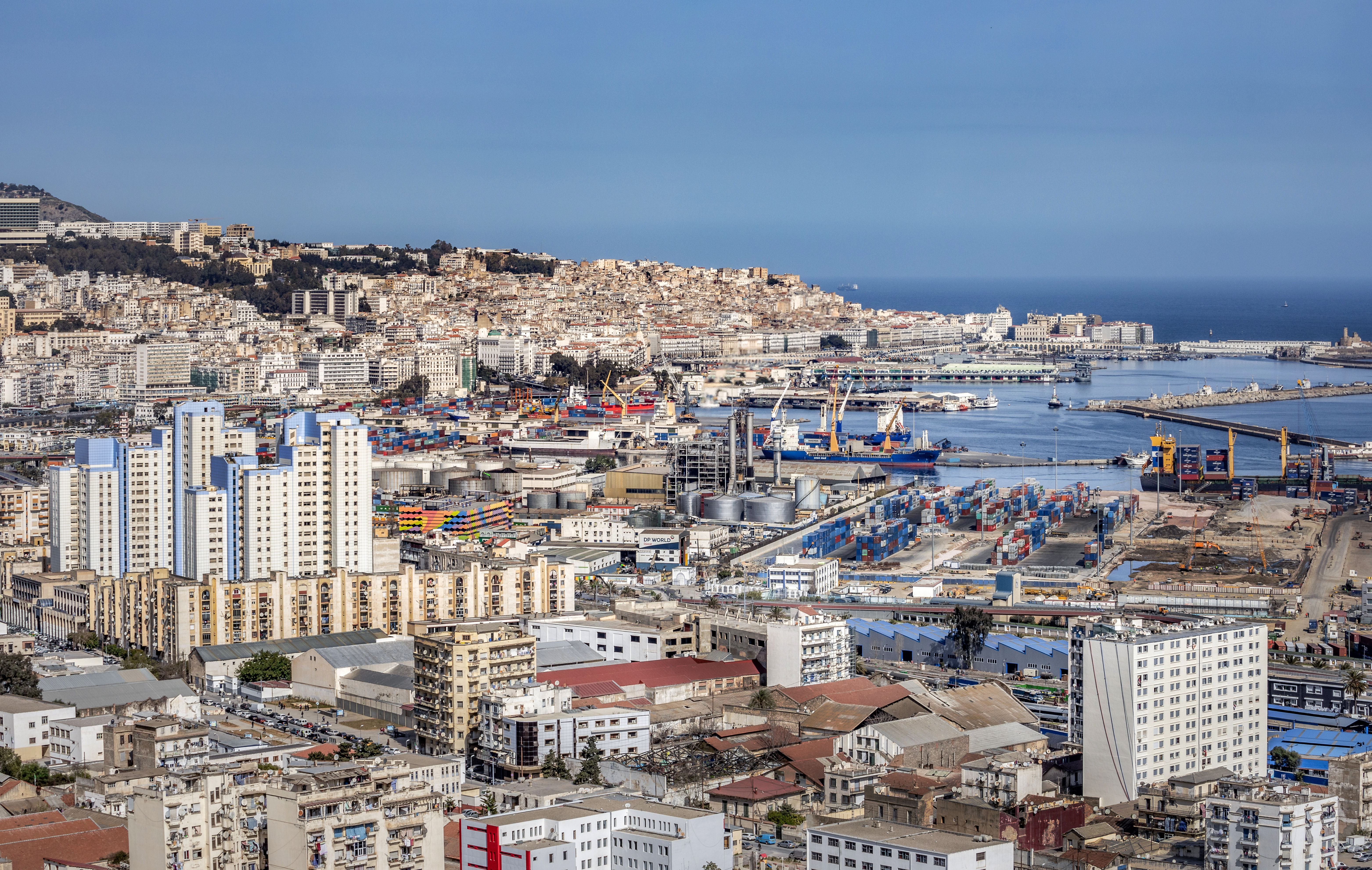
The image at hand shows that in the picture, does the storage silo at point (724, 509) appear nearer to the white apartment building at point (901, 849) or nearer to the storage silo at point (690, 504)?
the storage silo at point (690, 504)

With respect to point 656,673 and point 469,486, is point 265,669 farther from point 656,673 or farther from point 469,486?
point 469,486

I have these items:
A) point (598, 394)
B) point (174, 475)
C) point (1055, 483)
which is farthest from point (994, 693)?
Result: point (598, 394)

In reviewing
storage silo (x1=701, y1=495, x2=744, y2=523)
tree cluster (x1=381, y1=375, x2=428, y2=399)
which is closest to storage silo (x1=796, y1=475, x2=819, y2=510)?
storage silo (x1=701, y1=495, x2=744, y2=523)

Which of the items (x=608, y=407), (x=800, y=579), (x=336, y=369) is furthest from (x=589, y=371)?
(x=800, y=579)

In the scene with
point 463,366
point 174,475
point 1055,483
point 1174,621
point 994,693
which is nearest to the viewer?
point 994,693

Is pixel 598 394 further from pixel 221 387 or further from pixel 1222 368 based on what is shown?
pixel 1222 368

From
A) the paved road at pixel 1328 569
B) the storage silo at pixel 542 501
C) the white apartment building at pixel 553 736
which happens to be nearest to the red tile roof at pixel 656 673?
the white apartment building at pixel 553 736
